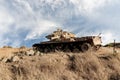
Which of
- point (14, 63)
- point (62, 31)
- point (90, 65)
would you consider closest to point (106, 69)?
point (90, 65)

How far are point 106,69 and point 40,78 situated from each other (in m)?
4.25

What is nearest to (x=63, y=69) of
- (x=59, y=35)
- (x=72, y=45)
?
(x=72, y=45)

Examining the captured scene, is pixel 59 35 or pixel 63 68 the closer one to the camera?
pixel 63 68

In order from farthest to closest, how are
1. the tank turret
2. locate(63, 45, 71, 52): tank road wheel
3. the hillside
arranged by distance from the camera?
the tank turret < locate(63, 45, 71, 52): tank road wheel < the hillside

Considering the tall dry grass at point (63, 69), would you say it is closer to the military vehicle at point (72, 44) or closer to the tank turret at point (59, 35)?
the military vehicle at point (72, 44)

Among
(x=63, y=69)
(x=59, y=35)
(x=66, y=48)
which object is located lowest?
(x=63, y=69)

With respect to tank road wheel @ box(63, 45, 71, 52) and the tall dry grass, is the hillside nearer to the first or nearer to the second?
the tall dry grass

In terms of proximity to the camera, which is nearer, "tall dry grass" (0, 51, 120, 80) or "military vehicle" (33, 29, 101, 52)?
"tall dry grass" (0, 51, 120, 80)

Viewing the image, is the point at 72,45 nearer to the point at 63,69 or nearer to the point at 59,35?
the point at 59,35

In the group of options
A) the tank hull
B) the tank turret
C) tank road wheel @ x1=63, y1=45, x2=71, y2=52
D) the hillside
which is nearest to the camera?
the hillside

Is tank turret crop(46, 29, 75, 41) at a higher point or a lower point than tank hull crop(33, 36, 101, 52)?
higher

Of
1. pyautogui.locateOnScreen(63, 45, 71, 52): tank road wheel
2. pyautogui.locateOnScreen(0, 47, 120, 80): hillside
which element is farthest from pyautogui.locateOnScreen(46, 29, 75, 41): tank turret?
pyautogui.locateOnScreen(0, 47, 120, 80): hillside

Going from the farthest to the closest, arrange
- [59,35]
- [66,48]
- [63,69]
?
1. [59,35]
2. [66,48]
3. [63,69]

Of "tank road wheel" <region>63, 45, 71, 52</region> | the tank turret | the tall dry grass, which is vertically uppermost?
the tank turret
